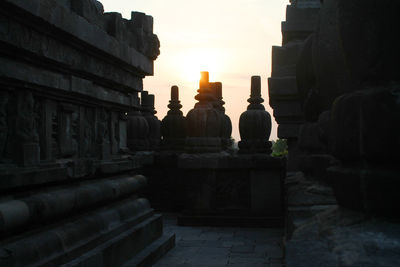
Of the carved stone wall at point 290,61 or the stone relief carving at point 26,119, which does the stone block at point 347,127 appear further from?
the carved stone wall at point 290,61

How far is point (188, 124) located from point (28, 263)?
4877mm

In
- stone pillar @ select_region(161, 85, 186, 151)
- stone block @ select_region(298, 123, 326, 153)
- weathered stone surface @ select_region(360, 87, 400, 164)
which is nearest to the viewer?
weathered stone surface @ select_region(360, 87, 400, 164)

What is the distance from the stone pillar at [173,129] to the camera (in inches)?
350

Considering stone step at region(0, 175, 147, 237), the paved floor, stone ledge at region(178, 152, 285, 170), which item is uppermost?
stone ledge at region(178, 152, 285, 170)

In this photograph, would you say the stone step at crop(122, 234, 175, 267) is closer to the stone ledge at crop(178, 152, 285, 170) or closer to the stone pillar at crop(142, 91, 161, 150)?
the stone ledge at crop(178, 152, 285, 170)

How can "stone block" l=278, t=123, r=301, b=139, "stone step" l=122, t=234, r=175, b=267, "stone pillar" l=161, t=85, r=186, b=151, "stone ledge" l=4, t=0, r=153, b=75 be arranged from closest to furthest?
"stone ledge" l=4, t=0, r=153, b=75 < "stone step" l=122, t=234, r=175, b=267 < "stone block" l=278, t=123, r=301, b=139 < "stone pillar" l=161, t=85, r=186, b=151

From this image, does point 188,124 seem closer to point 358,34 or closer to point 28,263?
point 28,263

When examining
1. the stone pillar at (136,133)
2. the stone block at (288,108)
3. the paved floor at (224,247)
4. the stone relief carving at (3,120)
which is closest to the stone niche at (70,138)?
the stone relief carving at (3,120)

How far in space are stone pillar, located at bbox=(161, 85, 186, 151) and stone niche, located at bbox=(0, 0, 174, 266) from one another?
3.55m

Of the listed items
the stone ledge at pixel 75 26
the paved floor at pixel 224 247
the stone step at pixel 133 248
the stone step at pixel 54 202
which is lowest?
the paved floor at pixel 224 247

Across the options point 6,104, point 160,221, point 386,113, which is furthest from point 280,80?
point 386,113

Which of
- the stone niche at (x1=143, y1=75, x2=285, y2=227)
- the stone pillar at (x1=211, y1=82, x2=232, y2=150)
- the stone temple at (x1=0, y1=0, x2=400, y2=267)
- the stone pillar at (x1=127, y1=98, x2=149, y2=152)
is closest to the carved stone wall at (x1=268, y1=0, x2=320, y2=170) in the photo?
the stone temple at (x1=0, y1=0, x2=400, y2=267)

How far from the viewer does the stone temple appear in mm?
1943

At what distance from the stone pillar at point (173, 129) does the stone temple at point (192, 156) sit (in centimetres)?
126
